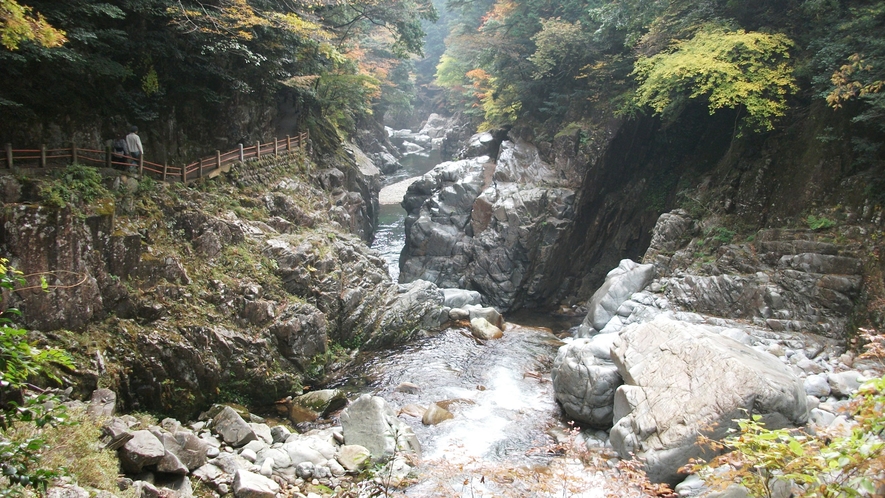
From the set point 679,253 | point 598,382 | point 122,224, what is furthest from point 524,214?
point 122,224

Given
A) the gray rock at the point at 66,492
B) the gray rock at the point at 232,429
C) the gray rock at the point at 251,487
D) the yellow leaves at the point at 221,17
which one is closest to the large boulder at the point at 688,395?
the gray rock at the point at 251,487

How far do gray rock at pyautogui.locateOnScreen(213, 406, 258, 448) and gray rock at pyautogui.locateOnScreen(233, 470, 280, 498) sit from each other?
183 centimetres

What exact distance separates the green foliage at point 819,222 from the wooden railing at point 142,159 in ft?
61.4

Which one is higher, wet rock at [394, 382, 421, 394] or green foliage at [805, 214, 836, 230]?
green foliage at [805, 214, 836, 230]

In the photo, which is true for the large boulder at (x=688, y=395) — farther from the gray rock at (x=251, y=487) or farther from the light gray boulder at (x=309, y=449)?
the gray rock at (x=251, y=487)

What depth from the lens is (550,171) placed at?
84.3 feet

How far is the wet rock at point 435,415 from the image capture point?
13.3 meters

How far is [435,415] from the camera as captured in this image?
13359mm

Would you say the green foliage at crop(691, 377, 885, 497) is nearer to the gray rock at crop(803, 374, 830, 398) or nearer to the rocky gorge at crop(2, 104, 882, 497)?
the rocky gorge at crop(2, 104, 882, 497)

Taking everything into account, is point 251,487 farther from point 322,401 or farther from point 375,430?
point 322,401

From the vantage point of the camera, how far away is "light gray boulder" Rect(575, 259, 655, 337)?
17703mm

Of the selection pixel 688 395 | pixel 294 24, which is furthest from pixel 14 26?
pixel 688 395

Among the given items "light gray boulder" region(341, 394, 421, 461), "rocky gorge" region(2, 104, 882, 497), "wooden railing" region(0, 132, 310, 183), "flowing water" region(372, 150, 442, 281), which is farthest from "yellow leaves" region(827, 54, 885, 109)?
"flowing water" region(372, 150, 442, 281)

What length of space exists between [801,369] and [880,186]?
19.3ft
